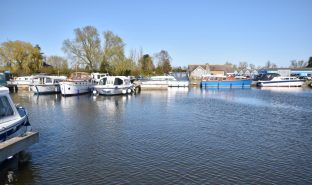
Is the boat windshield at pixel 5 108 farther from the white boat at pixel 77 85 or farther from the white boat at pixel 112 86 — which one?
the white boat at pixel 77 85

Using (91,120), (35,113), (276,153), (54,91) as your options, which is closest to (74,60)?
(54,91)

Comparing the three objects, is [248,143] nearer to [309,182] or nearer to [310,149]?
[310,149]

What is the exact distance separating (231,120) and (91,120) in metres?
10.5

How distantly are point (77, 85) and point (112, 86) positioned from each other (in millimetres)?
5528

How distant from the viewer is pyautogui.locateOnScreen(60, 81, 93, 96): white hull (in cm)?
3919

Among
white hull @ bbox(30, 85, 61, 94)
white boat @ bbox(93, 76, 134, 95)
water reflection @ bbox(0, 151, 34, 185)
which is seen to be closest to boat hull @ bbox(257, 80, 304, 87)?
white boat @ bbox(93, 76, 134, 95)

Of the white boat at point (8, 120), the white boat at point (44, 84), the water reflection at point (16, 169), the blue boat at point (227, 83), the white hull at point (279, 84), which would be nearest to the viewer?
the water reflection at point (16, 169)

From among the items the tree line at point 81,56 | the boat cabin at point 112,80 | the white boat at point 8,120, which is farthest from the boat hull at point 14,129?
the tree line at point 81,56

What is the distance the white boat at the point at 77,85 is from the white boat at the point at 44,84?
9.80 feet

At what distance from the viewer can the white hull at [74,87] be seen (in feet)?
129

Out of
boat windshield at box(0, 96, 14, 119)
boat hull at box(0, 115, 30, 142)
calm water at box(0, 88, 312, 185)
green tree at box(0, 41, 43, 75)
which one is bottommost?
calm water at box(0, 88, 312, 185)

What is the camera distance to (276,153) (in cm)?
1293

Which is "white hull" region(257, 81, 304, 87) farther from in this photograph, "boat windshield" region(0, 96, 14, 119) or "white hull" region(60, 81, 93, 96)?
"boat windshield" region(0, 96, 14, 119)

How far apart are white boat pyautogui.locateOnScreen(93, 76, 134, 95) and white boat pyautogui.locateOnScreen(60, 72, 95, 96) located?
2.62 metres
